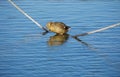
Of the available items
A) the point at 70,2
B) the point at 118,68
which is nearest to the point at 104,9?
the point at 70,2

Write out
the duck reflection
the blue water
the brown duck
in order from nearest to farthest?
the blue water, the duck reflection, the brown duck

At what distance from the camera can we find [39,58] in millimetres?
13516

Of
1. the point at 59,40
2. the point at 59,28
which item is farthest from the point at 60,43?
the point at 59,28

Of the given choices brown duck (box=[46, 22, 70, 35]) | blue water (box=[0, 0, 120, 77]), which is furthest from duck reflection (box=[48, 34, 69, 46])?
brown duck (box=[46, 22, 70, 35])

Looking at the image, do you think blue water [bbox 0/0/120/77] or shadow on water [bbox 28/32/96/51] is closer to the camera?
blue water [bbox 0/0/120/77]

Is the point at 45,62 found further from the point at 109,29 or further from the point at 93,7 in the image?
the point at 93,7

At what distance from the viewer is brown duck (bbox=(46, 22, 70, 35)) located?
15.9m

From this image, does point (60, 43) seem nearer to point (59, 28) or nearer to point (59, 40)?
point (59, 40)

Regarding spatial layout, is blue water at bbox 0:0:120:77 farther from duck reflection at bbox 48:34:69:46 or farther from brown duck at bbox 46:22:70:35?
brown duck at bbox 46:22:70:35

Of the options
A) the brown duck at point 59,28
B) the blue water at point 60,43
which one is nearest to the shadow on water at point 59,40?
the blue water at point 60,43

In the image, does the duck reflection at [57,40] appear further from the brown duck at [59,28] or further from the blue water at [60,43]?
the brown duck at [59,28]

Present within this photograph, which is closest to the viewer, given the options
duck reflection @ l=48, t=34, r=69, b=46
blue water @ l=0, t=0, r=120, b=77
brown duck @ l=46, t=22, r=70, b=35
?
blue water @ l=0, t=0, r=120, b=77

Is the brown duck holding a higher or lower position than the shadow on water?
higher

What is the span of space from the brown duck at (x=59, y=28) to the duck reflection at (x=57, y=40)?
124 millimetres
